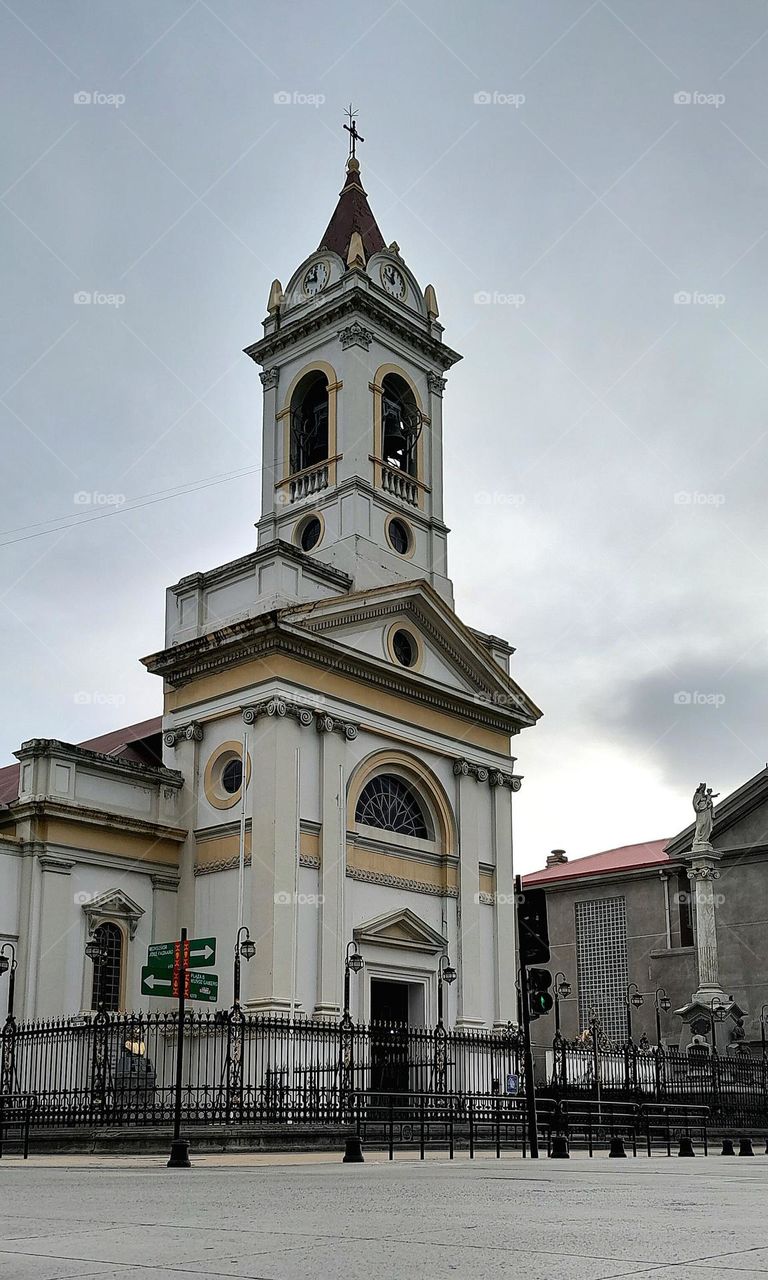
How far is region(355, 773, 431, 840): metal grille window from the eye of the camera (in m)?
36.4

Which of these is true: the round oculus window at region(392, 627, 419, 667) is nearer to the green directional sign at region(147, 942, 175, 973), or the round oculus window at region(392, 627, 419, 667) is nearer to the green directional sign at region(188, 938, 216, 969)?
the green directional sign at region(188, 938, 216, 969)

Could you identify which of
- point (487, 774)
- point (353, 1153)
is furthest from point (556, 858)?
point (353, 1153)

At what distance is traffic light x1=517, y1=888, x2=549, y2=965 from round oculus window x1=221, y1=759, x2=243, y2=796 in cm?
1898

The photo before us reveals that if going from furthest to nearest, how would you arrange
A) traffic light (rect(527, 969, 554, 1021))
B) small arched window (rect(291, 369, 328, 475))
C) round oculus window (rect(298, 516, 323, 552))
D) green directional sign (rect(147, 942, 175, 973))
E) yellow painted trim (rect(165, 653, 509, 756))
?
1. small arched window (rect(291, 369, 328, 475))
2. round oculus window (rect(298, 516, 323, 552))
3. yellow painted trim (rect(165, 653, 509, 756))
4. green directional sign (rect(147, 942, 175, 973))
5. traffic light (rect(527, 969, 554, 1021))

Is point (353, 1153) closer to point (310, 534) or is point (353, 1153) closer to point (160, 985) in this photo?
point (160, 985)

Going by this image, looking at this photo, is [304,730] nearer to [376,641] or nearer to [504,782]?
[376,641]

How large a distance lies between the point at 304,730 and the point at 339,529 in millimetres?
7776

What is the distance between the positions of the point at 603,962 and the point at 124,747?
2474cm

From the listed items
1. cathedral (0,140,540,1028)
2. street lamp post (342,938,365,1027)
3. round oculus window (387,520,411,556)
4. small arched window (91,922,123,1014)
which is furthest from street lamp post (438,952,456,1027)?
round oculus window (387,520,411,556)

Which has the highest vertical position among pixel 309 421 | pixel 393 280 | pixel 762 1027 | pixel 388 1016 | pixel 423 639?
pixel 393 280

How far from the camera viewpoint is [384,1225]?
8273 millimetres

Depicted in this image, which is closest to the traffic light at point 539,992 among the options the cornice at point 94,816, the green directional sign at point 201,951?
the green directional sign at point 201,951

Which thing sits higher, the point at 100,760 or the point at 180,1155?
the point at 100,760

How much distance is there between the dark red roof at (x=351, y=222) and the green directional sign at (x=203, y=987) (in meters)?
25.3
